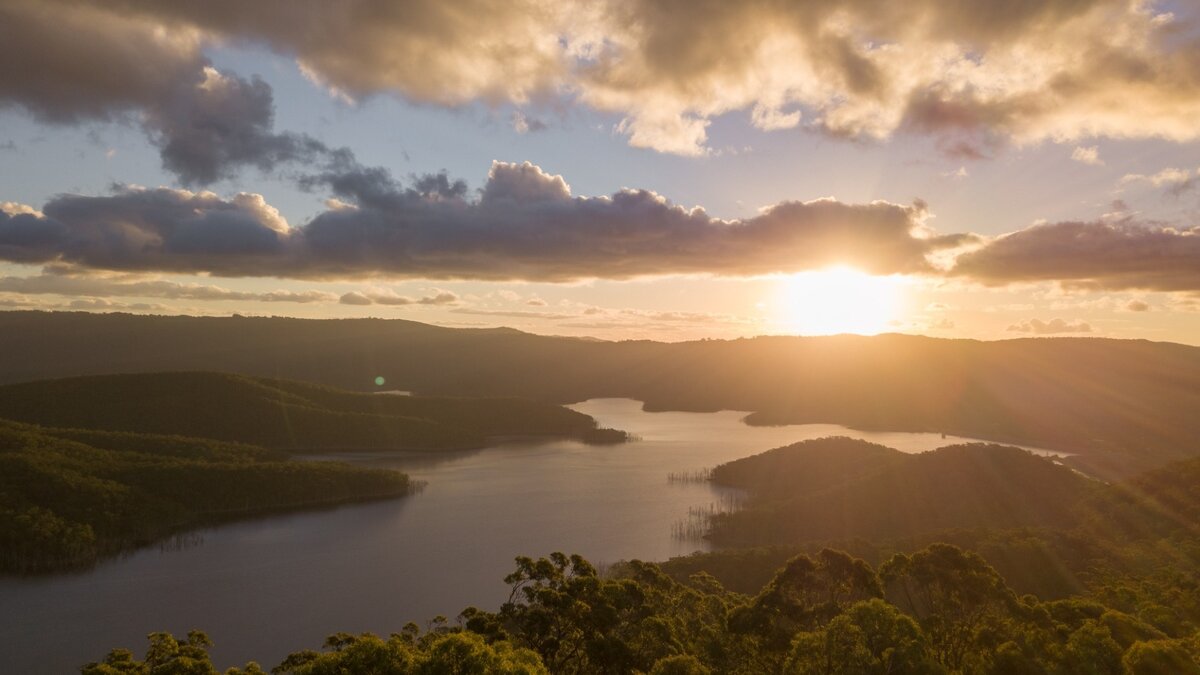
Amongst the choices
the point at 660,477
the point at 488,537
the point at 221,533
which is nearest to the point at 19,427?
the point at 221,533

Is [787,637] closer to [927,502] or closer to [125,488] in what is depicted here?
[927,502]

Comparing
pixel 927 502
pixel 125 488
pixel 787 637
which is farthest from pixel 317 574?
pixel 927 502

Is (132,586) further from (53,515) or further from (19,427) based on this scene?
(19,427)

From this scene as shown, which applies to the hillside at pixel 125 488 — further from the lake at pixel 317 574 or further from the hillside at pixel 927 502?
the hillside at pixel 927 502

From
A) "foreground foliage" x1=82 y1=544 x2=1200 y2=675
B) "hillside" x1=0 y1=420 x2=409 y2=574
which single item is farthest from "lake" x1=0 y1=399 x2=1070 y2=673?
"foreground foliage" x1=82 y1=544 x2=1200 y2=675

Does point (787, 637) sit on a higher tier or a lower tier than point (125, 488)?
higher

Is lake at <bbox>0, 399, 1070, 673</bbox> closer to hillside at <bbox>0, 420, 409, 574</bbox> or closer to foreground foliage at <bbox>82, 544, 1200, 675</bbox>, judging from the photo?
hillside at <bbox>0, 420, 409, 574</bbox>
